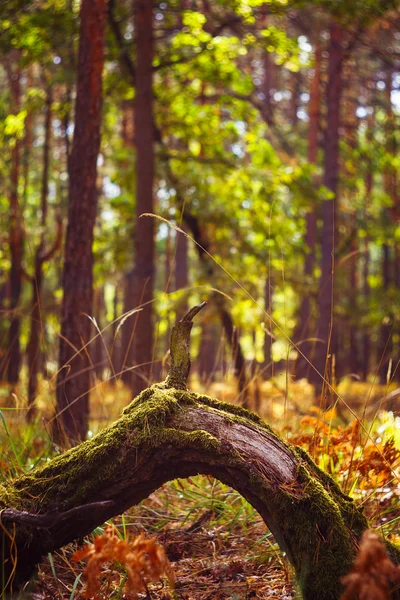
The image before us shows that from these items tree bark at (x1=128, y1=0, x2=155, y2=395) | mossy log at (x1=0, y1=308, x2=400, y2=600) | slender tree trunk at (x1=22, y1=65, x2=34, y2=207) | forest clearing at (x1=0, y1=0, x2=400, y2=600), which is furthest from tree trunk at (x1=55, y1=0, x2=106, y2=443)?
slender tree trunk at (x1=22, y1=65, x2=34, y2=207)

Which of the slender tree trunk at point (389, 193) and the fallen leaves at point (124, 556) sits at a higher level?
the fallen leaves at point (124, 556)

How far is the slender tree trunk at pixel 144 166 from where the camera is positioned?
850 cm

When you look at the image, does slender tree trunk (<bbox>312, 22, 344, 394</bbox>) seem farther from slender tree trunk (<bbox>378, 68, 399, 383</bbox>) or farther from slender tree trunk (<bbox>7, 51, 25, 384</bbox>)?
slender tree trunk (<bbox>7, 51, 25, 384</bbox>)

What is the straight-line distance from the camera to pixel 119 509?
2.72m

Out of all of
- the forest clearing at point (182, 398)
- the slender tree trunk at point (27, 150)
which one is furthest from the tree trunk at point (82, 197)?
the slender tree trunk at point (27, 150)

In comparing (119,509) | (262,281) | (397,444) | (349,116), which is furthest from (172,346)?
(349,116)

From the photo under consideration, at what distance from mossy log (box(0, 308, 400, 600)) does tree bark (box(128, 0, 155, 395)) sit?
573 cm

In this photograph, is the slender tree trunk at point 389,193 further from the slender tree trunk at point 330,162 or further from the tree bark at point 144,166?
the tree bark at point 144,166

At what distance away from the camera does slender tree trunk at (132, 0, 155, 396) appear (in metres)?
8.50

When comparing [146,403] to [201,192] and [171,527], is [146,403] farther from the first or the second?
[201,192]

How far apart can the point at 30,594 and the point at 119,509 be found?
1.62 ft

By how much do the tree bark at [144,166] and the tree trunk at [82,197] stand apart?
2950mm

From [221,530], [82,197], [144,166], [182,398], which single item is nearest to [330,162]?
[144,166]

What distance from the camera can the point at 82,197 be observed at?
5.41 metres
